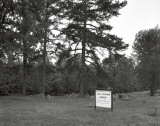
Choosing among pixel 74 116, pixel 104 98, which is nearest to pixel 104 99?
pixel 104 98

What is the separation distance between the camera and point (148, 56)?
1726 inches

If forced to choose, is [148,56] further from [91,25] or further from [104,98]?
[104,98]

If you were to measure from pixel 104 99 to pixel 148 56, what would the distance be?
98.9 feet

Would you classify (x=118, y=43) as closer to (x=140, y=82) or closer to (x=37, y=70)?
(x=37, y=70)

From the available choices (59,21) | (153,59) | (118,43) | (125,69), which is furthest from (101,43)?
(125,69)

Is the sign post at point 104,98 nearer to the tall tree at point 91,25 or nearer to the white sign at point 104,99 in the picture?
the white sign at point 104,99

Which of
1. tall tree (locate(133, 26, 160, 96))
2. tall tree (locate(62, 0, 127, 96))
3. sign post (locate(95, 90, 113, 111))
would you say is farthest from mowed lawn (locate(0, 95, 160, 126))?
tall tree (locate(133, 26, 160, 96))

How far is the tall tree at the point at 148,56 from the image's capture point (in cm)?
4309

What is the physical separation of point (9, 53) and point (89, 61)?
1188 centimetres

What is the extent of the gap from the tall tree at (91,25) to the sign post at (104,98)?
13592mm

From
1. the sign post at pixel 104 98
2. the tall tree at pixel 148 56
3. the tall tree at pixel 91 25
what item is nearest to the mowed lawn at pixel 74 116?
the sign post at pixel 104 98

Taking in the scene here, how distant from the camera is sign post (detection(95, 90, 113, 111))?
15.6 metres

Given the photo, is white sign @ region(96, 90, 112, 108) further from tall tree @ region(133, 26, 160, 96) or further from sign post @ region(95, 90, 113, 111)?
tall tree @ region(133, 26, 160, 96)

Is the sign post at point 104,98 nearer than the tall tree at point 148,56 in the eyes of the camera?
Yes
